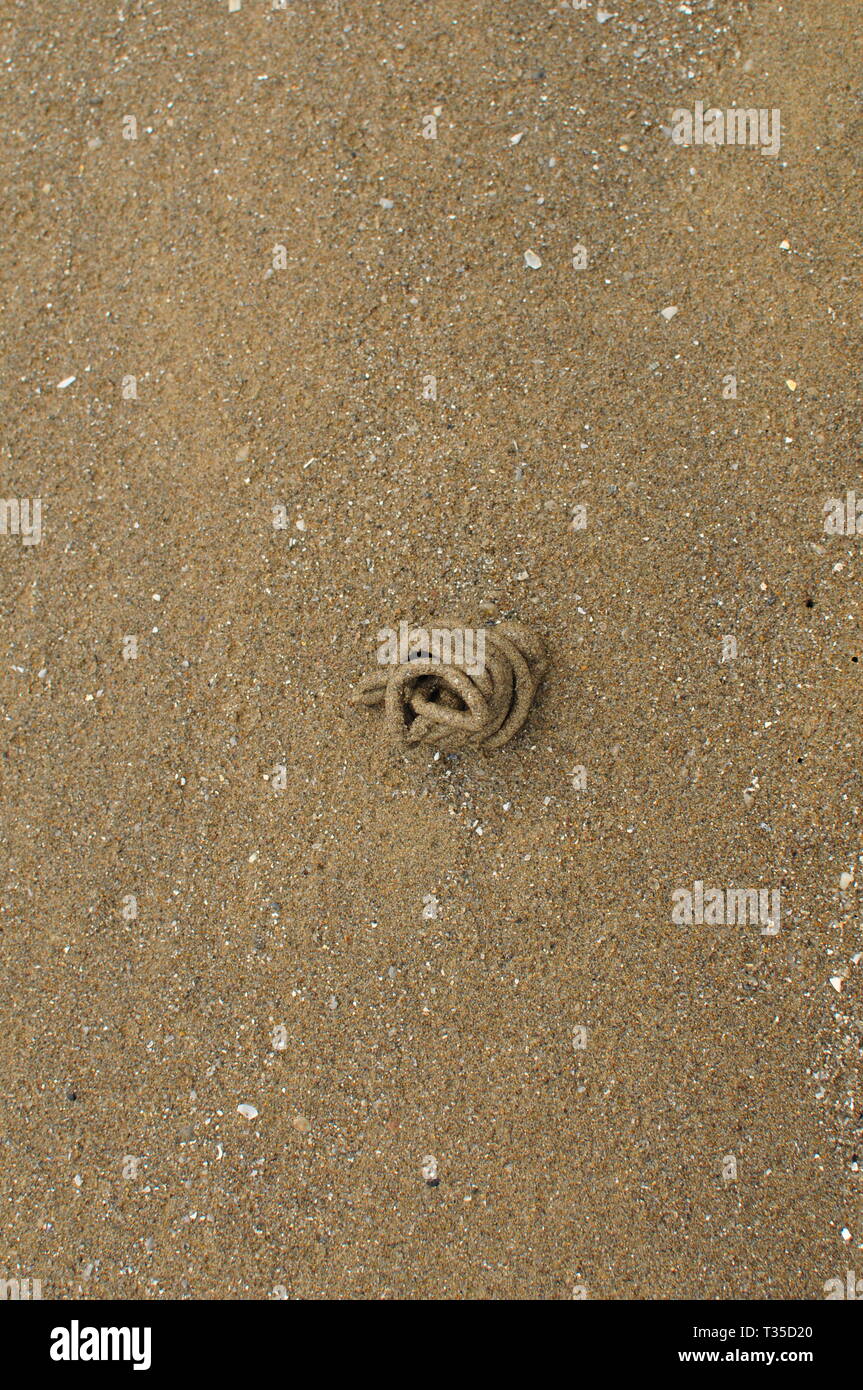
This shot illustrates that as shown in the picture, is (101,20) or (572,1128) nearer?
(572,1128)

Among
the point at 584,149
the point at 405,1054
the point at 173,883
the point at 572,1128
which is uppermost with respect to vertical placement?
the point at 584,149

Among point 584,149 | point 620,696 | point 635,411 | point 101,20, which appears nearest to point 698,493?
point 635,411

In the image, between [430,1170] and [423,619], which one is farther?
[423,619]

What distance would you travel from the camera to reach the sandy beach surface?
2.37m

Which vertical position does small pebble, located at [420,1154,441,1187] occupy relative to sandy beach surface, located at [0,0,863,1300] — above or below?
below

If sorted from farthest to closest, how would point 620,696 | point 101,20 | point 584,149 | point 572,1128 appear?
1. point 101,20
2. point 584,149
3. point 620,696
4. point 572,1128

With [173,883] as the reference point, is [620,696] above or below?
above

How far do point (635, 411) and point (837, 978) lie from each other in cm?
165

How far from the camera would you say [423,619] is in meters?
2.57

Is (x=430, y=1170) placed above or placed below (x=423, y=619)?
below

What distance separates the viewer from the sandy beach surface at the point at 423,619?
2.37m

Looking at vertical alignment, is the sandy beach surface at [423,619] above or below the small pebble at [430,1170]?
above

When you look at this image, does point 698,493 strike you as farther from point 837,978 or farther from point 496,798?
point 837,978

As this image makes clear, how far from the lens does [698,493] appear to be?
8.48 feet
